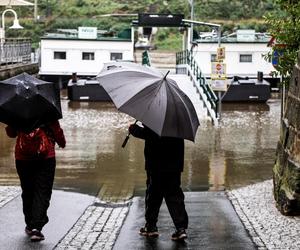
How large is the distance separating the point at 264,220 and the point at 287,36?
2.81 metres

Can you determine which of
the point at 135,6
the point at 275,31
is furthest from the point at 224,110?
the point at 135,6

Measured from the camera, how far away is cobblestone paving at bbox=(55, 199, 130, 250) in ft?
24.1

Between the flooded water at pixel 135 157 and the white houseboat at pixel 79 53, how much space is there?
1207 centimetres

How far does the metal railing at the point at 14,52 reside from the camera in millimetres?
28653

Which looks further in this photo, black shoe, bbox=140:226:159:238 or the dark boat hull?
the dark boat hull

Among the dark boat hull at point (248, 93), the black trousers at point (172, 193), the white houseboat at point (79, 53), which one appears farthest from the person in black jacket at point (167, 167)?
the white houseboat at point (79, 53)

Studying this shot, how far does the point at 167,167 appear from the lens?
7.39 m

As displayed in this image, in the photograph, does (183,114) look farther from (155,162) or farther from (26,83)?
(26,83)

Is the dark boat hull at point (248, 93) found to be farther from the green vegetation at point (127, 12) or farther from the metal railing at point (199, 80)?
the green vegetation at point (127, 12)

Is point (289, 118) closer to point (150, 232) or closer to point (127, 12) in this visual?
point (150, 232)

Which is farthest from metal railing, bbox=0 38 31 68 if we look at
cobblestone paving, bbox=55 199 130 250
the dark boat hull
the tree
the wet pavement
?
cobblestone paving, bbox=55 199 130 250

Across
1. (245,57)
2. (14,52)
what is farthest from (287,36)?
(245,57)

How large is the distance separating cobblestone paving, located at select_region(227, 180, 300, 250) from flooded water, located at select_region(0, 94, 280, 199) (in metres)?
0.95

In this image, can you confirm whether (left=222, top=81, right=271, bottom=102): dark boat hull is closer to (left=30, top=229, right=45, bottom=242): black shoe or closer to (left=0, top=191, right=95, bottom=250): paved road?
(left=0, top=191, right=95, bottom=250): paved road
